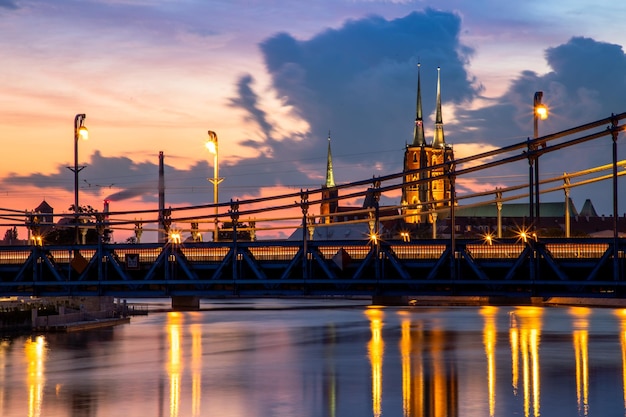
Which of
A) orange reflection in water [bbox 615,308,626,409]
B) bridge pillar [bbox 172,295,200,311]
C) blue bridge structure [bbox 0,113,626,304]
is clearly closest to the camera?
blue bridge structure [bbox 0,113,626,304]

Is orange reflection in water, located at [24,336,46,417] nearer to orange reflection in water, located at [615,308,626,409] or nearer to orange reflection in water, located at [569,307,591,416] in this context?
orange reflection in water, located at [569,307,591,416]

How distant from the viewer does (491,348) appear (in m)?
104

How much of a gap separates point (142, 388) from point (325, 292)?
2031 cm

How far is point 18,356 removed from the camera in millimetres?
96938

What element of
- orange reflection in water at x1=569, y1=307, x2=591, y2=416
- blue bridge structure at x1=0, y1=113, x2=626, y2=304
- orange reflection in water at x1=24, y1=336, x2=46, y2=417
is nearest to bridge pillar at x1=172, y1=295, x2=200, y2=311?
orange reflection in water at x1=569, y1=307, x2=591, y2=416

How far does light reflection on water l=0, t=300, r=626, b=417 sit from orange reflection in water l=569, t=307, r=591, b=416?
118mm

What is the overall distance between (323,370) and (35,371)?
67.9ft

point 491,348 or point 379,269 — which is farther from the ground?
point 379,269

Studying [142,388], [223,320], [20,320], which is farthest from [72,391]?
[223,320]

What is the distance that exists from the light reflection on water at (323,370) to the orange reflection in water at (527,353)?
0.50 feet

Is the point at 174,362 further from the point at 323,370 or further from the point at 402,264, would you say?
the point at 402,264

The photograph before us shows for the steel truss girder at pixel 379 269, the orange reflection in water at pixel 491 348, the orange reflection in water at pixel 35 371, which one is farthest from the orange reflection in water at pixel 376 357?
the orange reflection in water at pixel 35 371

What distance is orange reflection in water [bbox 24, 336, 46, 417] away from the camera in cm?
6859

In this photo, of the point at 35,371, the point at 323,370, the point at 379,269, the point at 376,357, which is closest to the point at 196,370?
the point at 323,370
